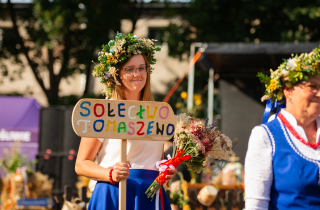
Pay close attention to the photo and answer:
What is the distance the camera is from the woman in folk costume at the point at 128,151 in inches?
77.1

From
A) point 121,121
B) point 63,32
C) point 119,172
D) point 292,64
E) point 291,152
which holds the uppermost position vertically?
point 63,32

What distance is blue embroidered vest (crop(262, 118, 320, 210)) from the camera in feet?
5.48

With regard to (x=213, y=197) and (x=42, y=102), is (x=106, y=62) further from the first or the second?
(x=42, y=102)

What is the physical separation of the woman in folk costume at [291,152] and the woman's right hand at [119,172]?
0.60 m

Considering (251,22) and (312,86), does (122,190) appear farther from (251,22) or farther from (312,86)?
(251,22)

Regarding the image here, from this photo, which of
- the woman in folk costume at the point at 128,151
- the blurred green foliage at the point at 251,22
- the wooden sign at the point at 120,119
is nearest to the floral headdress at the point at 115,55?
the woman in folk costume at the point at 128,151

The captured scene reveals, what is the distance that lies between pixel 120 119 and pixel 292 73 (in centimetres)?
93

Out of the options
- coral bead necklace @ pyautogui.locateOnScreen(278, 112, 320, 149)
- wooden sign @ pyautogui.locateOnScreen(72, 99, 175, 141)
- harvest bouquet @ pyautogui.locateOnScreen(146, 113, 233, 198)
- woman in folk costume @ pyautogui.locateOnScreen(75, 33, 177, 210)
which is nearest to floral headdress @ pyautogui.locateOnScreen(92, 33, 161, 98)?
woman in folk costume @ pyautogui.locateOnScreen(75, 33, 177, 210)

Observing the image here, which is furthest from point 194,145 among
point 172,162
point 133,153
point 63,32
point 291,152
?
point 63,32

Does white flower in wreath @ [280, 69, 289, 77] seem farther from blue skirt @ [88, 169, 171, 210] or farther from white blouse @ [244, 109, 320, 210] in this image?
blue skirt @ [88, 169, 171, 210]

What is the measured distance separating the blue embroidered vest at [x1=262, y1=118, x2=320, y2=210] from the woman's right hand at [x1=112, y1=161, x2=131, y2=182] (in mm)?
725

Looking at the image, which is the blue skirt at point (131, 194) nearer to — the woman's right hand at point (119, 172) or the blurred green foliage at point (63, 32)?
the woman's right hand at point (119, 172)

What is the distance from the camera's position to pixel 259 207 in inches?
67.9

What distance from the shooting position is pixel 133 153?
2039 millimetres
